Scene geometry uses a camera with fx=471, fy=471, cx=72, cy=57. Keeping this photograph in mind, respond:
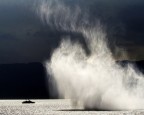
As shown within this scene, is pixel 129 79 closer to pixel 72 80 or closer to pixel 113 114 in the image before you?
pixel 72 80

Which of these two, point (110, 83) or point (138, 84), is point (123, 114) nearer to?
point (110, 83)

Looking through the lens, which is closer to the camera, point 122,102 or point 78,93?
point 78,93

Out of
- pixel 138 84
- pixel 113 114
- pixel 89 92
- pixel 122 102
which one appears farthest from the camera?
pixel 138 84

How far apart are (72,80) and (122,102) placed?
20.1 meters

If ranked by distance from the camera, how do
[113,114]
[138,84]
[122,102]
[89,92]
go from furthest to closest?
[138,84] → [122,102] → [89,92] → [113,114]

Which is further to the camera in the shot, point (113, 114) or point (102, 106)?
point (102, 106)

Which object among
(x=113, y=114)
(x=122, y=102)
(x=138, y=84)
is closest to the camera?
(x=113, y=114)

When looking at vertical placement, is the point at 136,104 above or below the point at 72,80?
below

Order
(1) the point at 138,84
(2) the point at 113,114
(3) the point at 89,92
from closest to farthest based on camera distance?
(2) the point at 113,114, (3) the point at 89,92, (1) the point at 138,84

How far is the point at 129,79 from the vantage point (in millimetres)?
174375

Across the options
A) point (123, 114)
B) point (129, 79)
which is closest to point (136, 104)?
point (129, 79)

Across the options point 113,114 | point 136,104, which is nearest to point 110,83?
point 136,104

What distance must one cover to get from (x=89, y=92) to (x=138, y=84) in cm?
4262

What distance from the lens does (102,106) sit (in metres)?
158
